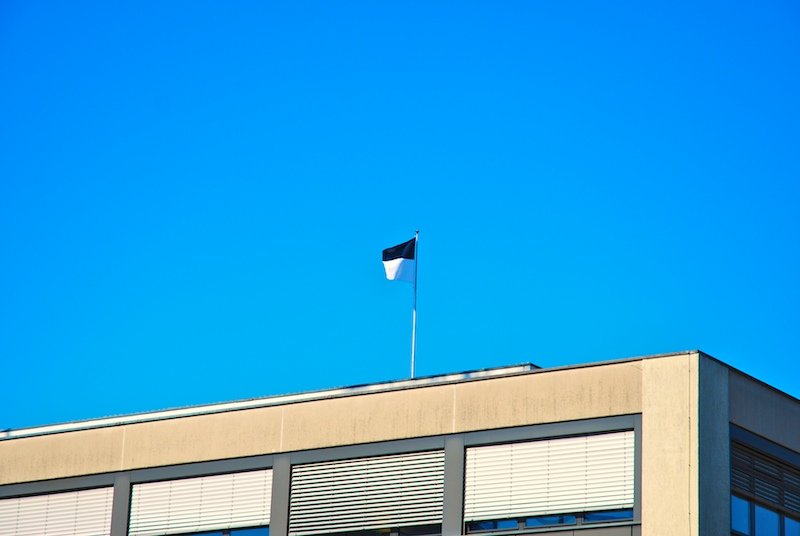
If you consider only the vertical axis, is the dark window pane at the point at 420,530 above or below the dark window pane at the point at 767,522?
below

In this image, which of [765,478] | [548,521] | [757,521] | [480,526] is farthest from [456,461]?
[765,478]

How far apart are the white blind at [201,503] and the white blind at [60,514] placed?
0.97m

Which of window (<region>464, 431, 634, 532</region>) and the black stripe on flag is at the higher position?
the black stripe on flag

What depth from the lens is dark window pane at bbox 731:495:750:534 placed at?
30422mm

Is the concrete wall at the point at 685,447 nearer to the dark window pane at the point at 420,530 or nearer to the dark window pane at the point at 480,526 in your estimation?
the dark window pane at the point at 480,526

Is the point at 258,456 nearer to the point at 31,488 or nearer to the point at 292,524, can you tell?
the point at 292,524

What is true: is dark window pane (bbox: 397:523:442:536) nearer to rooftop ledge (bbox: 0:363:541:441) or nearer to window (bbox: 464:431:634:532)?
window (bbox: 464:431:634:532)

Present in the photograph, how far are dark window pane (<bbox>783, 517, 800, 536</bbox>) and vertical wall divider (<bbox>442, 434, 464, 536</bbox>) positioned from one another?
6.92 meters

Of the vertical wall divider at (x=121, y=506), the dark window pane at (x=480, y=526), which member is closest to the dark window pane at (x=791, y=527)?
the dark window pane at (x=480, y=526)

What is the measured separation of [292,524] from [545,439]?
653 centimetres

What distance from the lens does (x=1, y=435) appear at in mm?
40812

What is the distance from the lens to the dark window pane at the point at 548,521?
30750 millimetres

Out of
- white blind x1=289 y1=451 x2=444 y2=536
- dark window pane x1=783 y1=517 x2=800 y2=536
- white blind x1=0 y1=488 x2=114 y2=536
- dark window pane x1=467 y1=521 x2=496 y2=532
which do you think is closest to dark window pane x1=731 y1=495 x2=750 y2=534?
dark window pane x1=783 y1=517 x2=800 y2=536

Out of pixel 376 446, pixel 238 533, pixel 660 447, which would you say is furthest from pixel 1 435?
pixel 660 447
